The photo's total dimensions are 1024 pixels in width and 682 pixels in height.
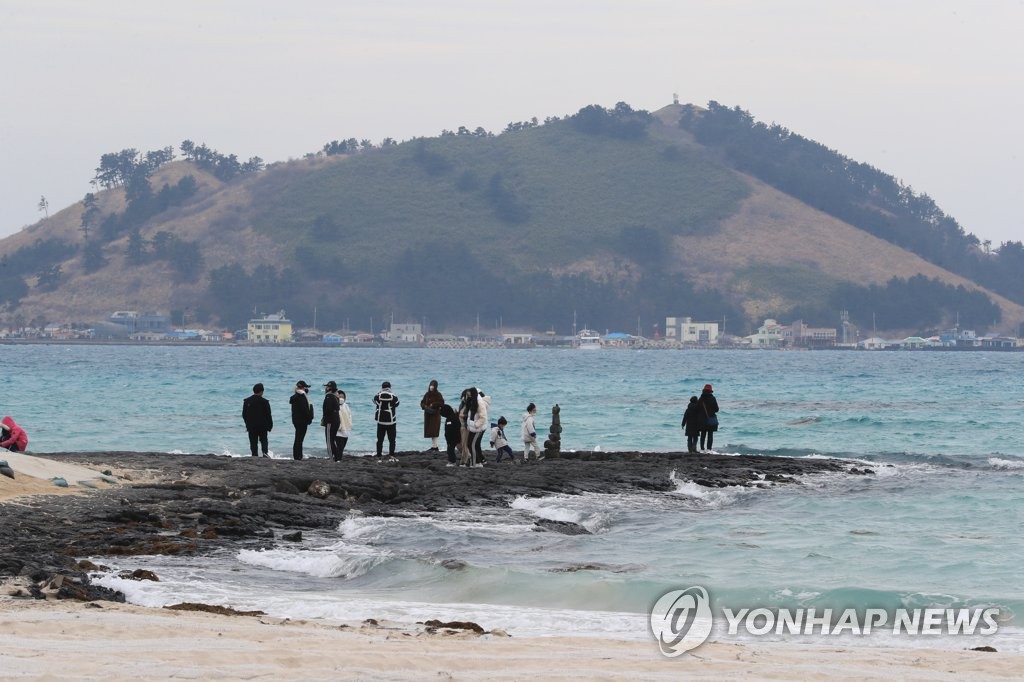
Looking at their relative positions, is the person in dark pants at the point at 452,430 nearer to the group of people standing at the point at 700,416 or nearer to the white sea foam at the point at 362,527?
the group of people standing at the point at 700,416

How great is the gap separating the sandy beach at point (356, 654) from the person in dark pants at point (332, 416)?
12.6 m

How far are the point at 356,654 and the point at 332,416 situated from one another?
15.2 meters

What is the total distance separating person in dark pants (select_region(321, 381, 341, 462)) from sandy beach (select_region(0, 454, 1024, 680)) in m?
12.6

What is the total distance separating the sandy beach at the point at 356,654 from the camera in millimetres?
8391

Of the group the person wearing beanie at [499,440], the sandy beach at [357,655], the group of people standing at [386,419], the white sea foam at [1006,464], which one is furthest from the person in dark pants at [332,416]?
the white sea foam at [1006,464]

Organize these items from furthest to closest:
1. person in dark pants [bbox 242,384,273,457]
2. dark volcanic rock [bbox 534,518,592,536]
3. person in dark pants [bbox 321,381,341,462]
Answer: person in dark pants [bbox 321,381,341,462]
person in dark pants [bbox 242,384,273,457]
dark volcanic rock [bbox 534,518,592,536]

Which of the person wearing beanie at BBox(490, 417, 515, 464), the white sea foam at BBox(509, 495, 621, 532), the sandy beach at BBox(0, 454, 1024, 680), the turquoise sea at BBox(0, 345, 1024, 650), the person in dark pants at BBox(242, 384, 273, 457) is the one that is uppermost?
the person in dark pants at BBox(242, 384, 273, 457)

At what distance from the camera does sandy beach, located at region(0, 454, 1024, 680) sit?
27.5 ft

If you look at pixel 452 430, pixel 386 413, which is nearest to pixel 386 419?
pixel 386 413

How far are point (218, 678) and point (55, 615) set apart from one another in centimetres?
266

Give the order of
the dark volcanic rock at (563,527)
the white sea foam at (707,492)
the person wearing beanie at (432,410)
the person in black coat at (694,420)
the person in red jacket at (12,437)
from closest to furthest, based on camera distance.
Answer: the dark volcanic rock at (563,527)
the person in red jacket at (12,437)
the white sea foam at (707,492)
the person wearing beanie at (432,410)
the person in black coat at (694,420)

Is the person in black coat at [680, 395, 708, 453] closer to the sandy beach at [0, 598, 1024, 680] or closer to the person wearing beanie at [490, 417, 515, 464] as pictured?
the person wearing beanie at [490, 417, 515, 464]

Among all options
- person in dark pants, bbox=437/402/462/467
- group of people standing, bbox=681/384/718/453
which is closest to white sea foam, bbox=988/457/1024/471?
group of people standing, bbox=681/384/718/453

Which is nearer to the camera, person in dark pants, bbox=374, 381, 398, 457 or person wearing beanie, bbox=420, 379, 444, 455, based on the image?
person in dark pants, bbox=374, 381, 398, 457
